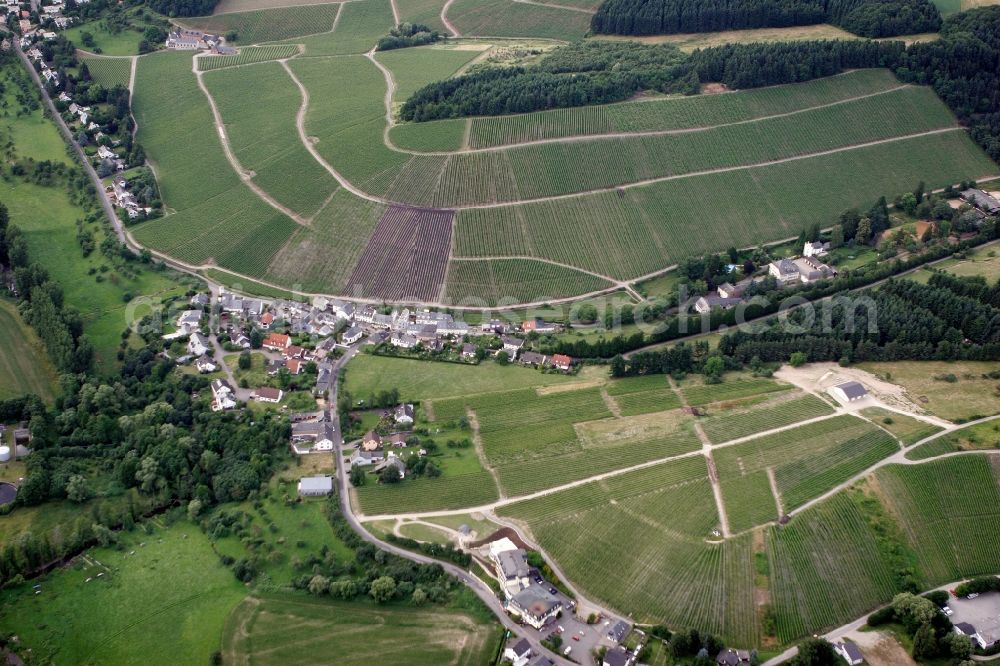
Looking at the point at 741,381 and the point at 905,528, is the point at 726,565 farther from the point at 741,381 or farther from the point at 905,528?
the point at 741,381

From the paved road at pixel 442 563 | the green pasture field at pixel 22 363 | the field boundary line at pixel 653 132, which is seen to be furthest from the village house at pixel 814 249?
the green pasture field at pixel 22 363

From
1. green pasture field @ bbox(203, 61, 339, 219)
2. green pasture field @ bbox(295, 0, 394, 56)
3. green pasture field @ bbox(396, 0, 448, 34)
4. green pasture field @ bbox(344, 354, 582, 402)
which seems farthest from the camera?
green pasture field @ bbox(396, 0, 448, 34)

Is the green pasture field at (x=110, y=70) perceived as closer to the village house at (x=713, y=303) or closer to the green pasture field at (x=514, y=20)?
the green pasture field at (x=514, y=20)

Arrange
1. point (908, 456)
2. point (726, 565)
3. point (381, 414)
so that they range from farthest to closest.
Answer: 1. point (381, 414)
2. point (908, 456)
3. point (726, 565)

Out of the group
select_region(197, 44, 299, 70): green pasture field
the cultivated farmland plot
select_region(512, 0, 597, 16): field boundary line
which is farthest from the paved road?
select_region(512, 0, 597, 16): field boundary line

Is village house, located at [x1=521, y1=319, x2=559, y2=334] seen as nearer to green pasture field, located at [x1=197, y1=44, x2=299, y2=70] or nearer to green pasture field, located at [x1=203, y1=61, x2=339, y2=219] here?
green pasture field, located at [x1=203, y1=61, x2=339, y2=219]

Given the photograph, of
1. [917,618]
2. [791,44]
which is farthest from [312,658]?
[791,44]
